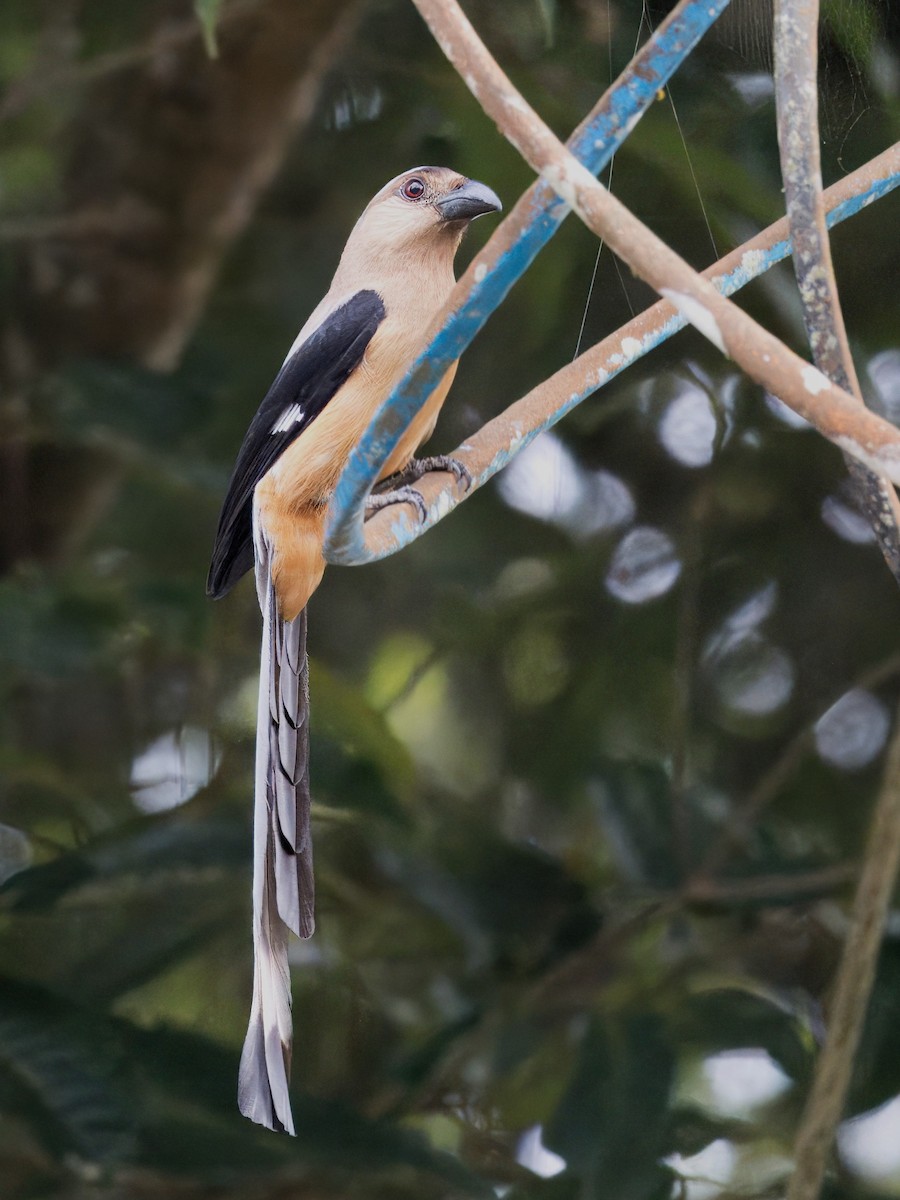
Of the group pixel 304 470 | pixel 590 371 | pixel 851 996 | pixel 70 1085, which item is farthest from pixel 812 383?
pixel 70 1085

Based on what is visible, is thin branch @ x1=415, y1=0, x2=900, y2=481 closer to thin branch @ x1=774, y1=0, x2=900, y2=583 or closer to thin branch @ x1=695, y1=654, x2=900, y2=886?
thin branch @ x1=774, y1=0, x2=900, y2=583

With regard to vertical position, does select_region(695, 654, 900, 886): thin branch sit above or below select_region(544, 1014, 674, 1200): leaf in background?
above

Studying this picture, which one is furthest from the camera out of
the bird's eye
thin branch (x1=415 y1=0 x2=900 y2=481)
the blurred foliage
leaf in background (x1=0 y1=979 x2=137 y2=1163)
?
the blurred foliage

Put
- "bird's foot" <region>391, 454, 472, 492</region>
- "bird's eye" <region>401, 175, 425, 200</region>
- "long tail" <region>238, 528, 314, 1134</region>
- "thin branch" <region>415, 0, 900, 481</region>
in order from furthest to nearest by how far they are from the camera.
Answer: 1. "bird's eye" <region>401, 175, 425, 200</region>
2. "bird's foot" <region>391, 454, 472, 492</region>
3. "long tail" <region>238, 528, 314, 1134</region>
4. "thin branch" <region>415, 0, 900, 481</region>

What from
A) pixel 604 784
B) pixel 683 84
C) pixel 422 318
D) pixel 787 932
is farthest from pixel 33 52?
pixel 787 932

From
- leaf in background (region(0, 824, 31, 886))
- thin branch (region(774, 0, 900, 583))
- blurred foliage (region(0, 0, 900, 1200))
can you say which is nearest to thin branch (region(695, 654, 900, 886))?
blurred foliage (region(0, 0, 900, 1200))

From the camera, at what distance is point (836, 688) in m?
1.76

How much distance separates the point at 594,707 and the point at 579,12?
33.1 inches

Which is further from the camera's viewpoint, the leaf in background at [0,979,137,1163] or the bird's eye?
the leaf in background at [0,979,137,1163]

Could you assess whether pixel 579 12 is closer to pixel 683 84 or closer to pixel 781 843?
pixel 683 84

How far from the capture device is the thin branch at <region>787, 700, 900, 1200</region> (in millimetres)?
1561

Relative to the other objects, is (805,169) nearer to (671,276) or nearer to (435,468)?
(671,276)

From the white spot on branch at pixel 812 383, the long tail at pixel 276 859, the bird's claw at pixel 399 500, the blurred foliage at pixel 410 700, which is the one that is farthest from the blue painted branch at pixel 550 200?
the blurred foliage at pixel 410 700

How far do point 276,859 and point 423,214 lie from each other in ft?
1.67
